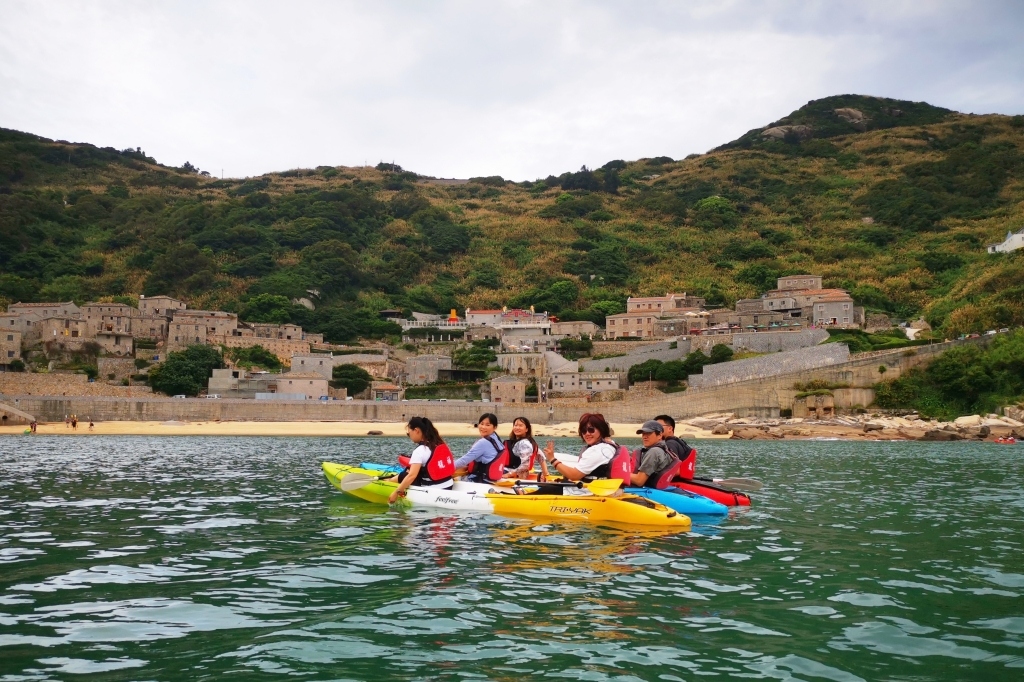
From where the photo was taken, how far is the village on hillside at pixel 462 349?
57.4m

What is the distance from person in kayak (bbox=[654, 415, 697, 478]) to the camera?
13.2 m

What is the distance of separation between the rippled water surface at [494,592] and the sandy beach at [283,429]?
1222 inches

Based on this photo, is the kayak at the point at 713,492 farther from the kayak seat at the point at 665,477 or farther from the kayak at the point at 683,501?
the kayak at the point at 683,501

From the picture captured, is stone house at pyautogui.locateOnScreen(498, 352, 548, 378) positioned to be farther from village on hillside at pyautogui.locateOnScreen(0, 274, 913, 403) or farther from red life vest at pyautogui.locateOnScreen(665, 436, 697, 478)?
red life vest at pyautogui.locateOnScreen(665, 436, 697, 478)

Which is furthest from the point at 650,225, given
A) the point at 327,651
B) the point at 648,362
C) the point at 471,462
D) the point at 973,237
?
the point at 327,651

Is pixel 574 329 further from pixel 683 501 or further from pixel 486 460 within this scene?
pixel 683 501

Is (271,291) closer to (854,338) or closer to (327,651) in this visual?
(854,338)

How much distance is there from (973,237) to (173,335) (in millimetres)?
91497

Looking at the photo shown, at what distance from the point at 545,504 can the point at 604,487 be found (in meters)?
0.95

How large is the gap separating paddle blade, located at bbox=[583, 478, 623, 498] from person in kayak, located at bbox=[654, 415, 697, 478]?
4.94 ft

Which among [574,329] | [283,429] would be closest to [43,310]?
[283,429]

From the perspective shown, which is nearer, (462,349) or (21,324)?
(21,324)

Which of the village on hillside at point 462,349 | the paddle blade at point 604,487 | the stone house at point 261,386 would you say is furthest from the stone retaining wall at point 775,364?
the paddle blade at point 604,487

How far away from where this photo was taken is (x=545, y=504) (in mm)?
12180
